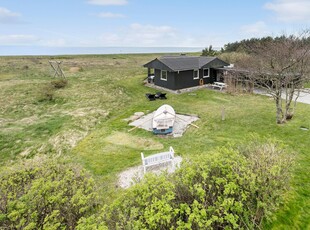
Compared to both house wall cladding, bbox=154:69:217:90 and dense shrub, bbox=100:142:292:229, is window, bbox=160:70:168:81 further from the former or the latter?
dense shrub, bbox=100:142:292:229

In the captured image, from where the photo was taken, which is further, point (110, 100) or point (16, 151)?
point (110, 100)

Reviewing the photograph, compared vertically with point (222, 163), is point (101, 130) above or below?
below

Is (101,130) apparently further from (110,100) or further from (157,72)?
(157,72)

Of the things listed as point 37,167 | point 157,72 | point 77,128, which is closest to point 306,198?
point 37,167

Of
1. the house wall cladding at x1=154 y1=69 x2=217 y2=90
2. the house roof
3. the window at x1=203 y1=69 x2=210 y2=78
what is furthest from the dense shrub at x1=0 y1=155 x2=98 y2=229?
the window at x1=203 y1=69 x2=210 y2=78

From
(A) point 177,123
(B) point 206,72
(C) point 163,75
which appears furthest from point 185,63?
(A) point 177,123
